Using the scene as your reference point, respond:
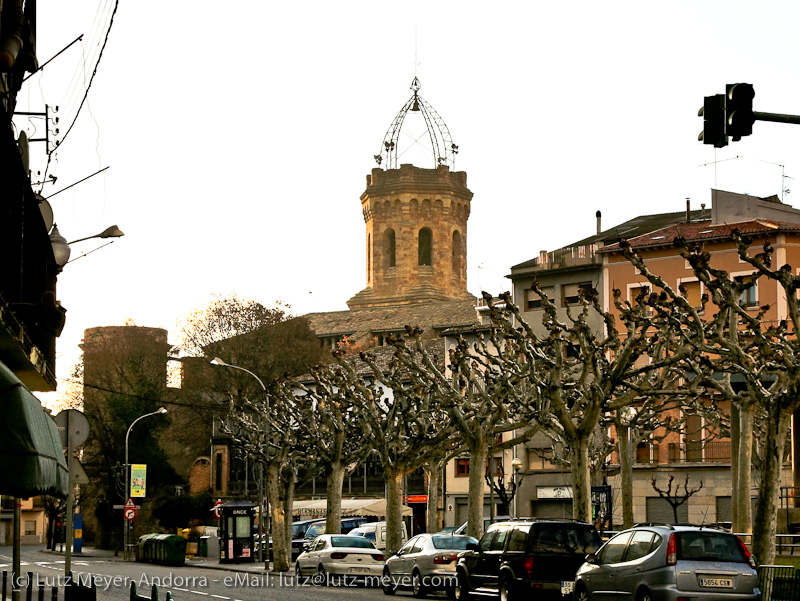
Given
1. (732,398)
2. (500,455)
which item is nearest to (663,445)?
(500,455)

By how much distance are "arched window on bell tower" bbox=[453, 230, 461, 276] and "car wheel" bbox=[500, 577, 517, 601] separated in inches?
4277

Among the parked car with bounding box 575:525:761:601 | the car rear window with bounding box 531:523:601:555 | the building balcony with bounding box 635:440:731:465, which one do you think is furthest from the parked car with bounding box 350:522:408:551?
the parked car with bounding box 575:525:761:601

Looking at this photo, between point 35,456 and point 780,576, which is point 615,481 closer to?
point 780,576

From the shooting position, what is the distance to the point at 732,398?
2898cm

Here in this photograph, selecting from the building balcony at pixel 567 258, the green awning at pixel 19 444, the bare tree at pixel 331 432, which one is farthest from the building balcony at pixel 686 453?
the green awning at pixel 19 444

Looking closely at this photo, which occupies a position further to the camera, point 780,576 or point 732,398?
point 732,398

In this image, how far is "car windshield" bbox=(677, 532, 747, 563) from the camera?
62.6ft

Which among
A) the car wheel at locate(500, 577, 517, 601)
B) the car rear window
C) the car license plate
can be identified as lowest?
the car wheel at locate(500, 577, 517, 601)

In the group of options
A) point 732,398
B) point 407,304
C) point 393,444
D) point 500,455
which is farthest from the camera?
point 407,304

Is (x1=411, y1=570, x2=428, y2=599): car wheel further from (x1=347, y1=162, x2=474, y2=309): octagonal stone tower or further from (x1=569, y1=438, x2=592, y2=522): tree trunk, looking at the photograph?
(x1=347, y1=162, x2=474, y2=309): octagonal stone tower

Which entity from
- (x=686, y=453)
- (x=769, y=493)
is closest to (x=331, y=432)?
(x=686, y=453)

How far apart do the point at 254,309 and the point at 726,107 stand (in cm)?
7197

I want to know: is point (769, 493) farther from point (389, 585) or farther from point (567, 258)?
point (567, 258)

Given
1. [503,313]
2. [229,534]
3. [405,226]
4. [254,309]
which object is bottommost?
[229,534]
